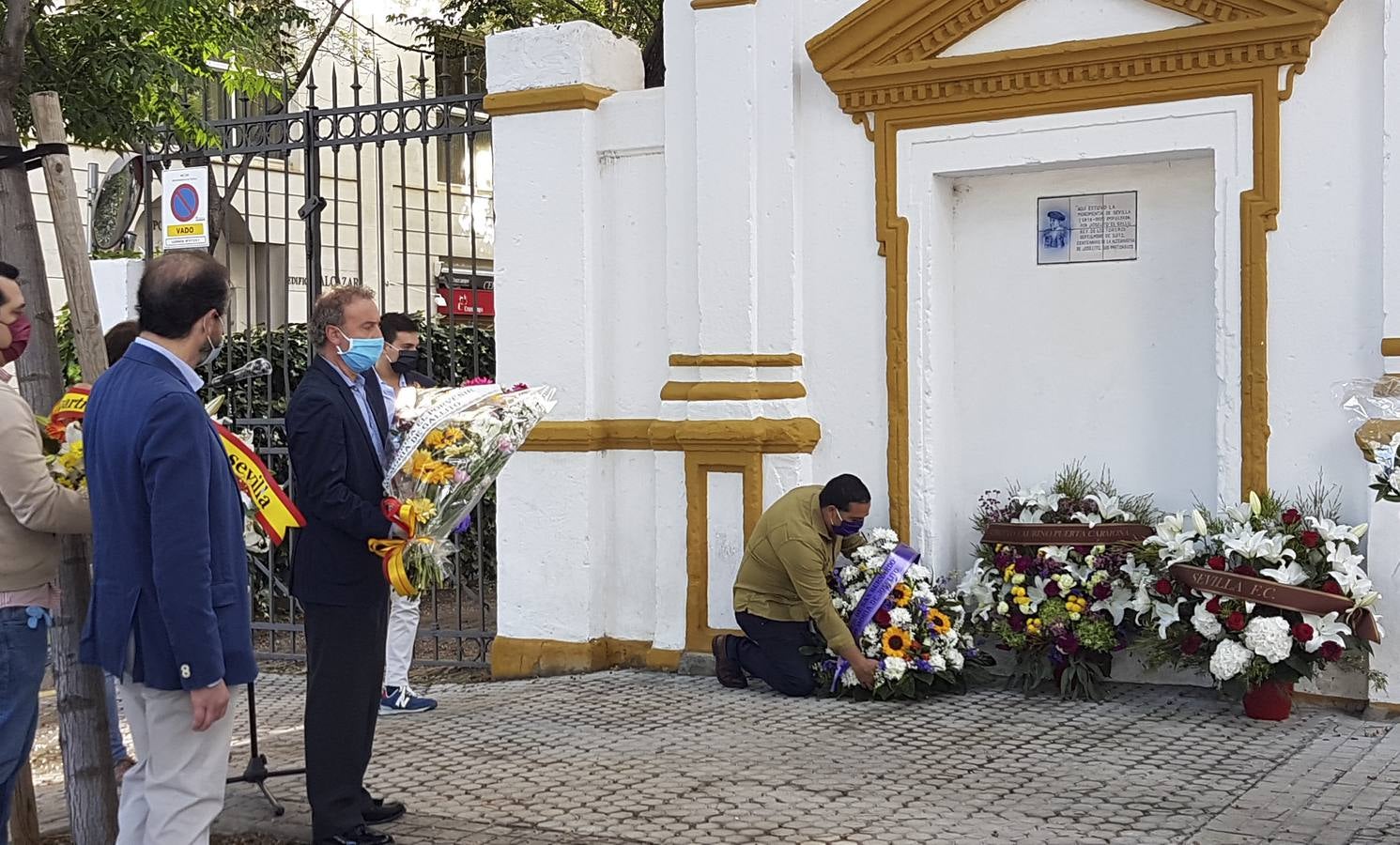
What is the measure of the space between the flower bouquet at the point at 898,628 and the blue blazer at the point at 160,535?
4017 mm

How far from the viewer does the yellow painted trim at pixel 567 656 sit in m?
8.56

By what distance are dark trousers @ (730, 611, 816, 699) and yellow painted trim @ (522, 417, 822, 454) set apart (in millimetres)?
945

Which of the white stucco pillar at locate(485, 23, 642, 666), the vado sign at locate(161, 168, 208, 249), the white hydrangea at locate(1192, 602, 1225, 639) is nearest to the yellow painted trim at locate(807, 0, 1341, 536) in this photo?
the white hydrangea at locate(1192, 602, 1225, 639)

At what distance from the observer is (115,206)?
10.0 metres

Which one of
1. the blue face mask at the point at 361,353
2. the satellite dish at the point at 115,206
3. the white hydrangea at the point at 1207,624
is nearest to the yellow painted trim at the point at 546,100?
the satellite dish at the point at 115,206

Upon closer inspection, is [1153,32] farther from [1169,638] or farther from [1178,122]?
[1169,638]

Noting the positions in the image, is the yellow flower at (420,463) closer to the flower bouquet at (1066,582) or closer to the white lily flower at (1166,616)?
the flower bouquet at (1066,582)

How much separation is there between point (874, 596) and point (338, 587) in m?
3.17

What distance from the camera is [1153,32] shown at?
714 cm

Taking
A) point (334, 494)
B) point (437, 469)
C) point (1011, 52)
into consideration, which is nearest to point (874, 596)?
point (1011, 52)

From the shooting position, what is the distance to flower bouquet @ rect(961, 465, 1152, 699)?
7.28 meters

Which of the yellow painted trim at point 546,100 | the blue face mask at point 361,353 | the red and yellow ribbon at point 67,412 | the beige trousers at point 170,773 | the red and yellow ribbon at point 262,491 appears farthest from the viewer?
the yellow painted trim at point 546,100

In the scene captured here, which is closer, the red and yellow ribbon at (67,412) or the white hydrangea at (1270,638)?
the red and yellow ribbon at (67,412)

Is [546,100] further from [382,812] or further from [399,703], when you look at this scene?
[382,812]
